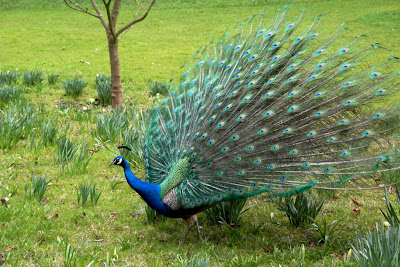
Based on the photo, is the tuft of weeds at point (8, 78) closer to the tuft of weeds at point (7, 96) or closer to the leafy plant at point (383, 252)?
the tuft of weeds at point (7, 96)

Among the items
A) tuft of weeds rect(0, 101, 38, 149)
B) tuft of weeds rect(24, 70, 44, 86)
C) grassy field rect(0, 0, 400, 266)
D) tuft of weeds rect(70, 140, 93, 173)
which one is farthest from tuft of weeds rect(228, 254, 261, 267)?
tuft of weeds rect(24, 70, 44, 86)

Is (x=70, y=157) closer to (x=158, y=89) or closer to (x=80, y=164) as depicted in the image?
(x=80, y=164)

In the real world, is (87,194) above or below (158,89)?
below

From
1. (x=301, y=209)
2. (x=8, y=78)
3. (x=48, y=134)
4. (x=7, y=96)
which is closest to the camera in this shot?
(x=301, y=209)

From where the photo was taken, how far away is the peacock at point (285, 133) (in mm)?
3307

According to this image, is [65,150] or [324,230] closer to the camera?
[324,230]

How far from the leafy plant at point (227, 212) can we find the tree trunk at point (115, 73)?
350 cm

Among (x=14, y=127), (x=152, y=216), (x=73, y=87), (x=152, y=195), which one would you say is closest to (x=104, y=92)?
(x=73, y=87)

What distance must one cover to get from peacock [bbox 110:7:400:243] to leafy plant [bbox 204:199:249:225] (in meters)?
0.30

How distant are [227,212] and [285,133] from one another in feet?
3.29

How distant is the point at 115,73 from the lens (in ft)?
22.7

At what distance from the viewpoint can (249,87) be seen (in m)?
3.59

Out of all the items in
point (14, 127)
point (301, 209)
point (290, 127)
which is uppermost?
point (290, 127)

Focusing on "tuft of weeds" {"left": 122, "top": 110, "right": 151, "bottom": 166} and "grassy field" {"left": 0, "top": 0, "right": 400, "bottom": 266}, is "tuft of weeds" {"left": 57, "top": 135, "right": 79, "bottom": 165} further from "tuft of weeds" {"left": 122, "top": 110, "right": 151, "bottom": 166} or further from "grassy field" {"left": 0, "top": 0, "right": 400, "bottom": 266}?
"tuft of weeds" {"left": 122, "top": 110, "right": 151, "bottom": 166}
